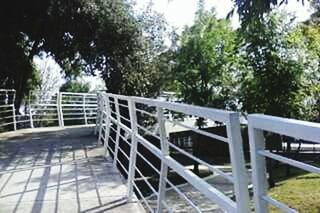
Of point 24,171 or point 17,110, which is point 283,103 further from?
point 24,171

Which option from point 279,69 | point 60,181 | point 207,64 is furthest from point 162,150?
point 207,64

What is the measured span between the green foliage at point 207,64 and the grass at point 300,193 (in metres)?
5.33

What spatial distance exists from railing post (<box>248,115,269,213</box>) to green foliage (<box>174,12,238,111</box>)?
60.8ft

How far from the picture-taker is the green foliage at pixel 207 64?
2066 centimetres

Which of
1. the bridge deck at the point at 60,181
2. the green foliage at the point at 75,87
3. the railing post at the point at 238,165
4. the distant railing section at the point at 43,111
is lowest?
the bridge deck at the point at 60,181

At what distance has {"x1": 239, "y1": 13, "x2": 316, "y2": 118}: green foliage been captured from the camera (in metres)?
16.8

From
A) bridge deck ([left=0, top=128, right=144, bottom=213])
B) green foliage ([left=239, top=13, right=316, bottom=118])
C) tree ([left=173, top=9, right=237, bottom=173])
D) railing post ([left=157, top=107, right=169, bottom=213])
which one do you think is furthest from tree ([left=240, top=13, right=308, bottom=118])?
railing post ([left=157, top=107, right=169, bottom=213])

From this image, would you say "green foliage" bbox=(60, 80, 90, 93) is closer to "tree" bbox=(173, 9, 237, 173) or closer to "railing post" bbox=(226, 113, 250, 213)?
"tree" bbox=(173, 9, 237, 173)

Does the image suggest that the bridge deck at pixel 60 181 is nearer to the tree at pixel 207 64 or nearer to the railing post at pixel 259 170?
the railing post at pixel 259 170

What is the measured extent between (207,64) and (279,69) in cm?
441

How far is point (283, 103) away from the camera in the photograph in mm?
16859

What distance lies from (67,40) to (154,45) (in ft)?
10.7

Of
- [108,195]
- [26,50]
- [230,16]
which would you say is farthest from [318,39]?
[108,195]

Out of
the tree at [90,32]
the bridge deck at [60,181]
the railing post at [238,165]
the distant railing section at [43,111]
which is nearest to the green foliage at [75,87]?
the distant railing section at [43,111]
